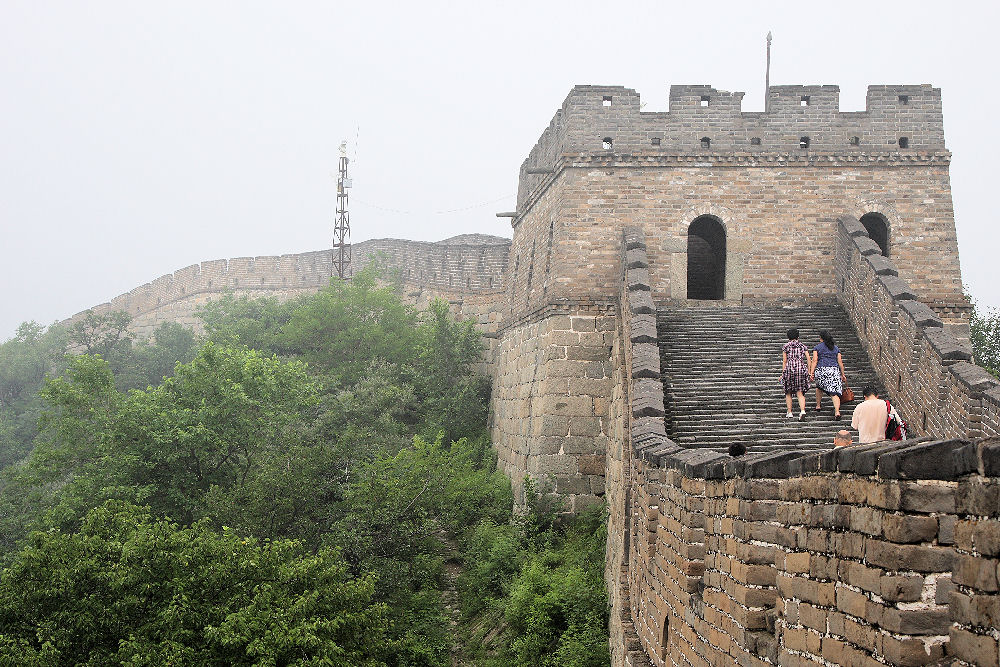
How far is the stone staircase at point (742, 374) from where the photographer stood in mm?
11086

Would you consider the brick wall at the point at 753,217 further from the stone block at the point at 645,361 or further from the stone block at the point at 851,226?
the stone block at the point at 645,361

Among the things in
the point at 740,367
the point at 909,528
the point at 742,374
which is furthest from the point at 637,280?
the point at 909,528

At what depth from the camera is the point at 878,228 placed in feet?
53.1

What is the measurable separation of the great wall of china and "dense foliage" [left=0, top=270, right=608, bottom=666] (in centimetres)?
109

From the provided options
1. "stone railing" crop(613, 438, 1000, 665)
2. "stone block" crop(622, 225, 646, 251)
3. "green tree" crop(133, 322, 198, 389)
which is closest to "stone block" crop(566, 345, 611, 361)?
"stone block" crop(622, 225, 646, 251)

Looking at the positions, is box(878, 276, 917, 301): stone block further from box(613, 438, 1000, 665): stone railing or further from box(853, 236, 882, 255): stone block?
box(613, 438, 1000, 665): stone railing

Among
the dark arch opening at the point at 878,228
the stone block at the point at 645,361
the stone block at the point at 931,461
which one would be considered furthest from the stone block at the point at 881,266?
the stone block at the point at 931,461

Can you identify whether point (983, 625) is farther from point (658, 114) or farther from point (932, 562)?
point (658, 114)

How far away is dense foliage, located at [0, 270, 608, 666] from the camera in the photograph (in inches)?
466

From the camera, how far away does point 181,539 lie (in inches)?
500

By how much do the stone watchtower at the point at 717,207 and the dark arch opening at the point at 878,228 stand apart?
0.08ft

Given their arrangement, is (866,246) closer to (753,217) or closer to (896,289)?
(896,289)

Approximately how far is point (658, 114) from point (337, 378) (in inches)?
466

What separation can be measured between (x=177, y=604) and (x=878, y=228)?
12004 millimetres
